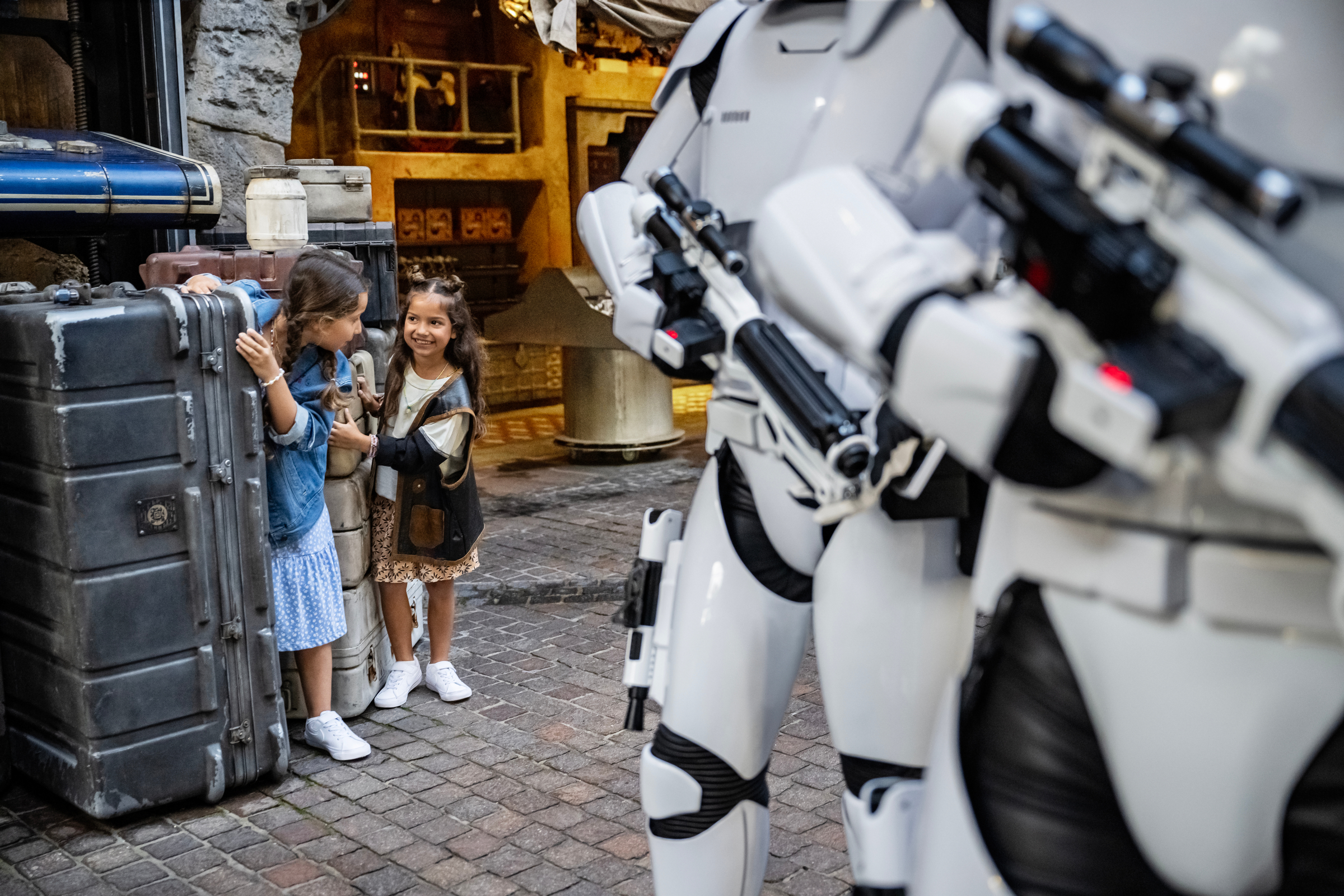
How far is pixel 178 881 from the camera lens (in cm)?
311

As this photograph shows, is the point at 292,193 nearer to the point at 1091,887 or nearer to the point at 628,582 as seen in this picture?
the point at 628,582

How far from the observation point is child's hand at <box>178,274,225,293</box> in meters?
3.43

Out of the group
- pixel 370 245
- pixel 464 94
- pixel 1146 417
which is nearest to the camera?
pixel 1146 417

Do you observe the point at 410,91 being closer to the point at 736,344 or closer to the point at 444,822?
the point at 444,822

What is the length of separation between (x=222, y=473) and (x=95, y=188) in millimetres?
2326

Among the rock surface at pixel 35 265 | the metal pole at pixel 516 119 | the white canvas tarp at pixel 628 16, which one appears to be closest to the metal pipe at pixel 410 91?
the metal pole at pixel 516 119

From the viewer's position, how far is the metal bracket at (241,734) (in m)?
3.52

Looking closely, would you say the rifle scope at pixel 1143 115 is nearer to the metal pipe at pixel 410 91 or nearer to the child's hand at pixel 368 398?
the child's hand at pixel 368 398

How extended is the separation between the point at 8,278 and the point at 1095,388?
654cm

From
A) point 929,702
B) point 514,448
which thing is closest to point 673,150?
point 929,702

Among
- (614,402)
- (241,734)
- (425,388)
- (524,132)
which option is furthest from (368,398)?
(524,132)

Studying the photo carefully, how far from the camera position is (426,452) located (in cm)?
393

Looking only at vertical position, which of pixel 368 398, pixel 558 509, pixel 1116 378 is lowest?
pixel 558 509

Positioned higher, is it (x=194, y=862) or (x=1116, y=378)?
(x=1116, y=378)
